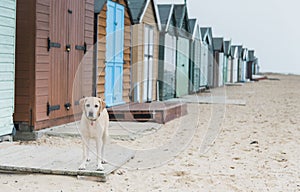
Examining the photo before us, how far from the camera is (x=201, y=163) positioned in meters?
6.34

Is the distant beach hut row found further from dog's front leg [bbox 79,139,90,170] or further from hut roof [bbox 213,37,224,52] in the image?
hut roof [bbox 213,37,224,52]

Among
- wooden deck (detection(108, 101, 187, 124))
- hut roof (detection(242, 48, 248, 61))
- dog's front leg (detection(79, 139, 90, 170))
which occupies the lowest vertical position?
dog's front leg (detection(79, 139, 90, 170))

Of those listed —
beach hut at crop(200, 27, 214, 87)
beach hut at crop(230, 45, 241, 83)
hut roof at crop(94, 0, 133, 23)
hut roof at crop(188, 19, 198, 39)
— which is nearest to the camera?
hut roof at crop(94, 0, 133, 23)

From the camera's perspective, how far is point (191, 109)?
1446 cm

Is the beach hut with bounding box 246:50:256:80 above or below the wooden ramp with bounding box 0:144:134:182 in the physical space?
above

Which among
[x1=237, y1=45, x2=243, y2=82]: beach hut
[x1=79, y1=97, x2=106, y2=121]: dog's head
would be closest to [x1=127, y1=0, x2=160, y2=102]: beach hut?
[x1=79, y1=97, x2=106, y2=121]: dog's head

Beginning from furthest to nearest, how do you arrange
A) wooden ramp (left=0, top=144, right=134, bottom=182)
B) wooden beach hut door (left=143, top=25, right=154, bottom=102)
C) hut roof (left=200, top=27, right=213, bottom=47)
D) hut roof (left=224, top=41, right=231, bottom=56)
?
hut roof (left=224, top=41, right=231, bottom=56) < hut roof (left=200, top=27, right=213, bottom=47) < wooden beach hut door (left=143, top=25, right=154, bottom=102) < wooden ramp (left=0, top=144, right=134, bottom=182)

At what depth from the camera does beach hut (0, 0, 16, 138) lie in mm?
6723

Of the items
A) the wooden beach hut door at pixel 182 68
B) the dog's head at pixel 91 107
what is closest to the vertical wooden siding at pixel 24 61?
Result: the dog's head at pixel 91 107

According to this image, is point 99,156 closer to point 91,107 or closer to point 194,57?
point 91,107

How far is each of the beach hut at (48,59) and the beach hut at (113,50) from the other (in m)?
0.75

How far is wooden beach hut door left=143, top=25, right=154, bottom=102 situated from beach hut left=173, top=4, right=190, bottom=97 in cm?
353

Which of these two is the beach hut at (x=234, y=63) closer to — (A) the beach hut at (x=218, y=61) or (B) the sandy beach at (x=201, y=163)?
(A) the beach hut at (x=218, y=61)

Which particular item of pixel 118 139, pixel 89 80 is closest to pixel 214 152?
pixel 118 139
